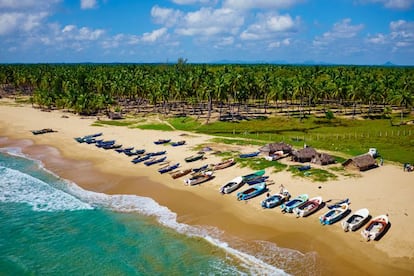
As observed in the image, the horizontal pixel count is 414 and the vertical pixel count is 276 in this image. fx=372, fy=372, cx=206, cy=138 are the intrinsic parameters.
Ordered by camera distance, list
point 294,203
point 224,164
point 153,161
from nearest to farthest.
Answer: point 294,203
point 224,164
point 153,161

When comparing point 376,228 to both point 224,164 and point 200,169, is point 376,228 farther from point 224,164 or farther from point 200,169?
point 200,169

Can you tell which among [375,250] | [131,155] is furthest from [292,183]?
[131,155]

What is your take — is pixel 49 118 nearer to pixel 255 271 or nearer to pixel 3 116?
pixel 3 116

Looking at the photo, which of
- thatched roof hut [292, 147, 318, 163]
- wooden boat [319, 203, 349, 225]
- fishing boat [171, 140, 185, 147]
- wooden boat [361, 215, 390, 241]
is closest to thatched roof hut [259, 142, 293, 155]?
thatched roof hut [292, 147, 318, 163]

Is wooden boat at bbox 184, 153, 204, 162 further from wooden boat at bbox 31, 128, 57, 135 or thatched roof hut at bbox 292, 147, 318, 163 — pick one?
wooden boat at bbox 31, 128, 57, 135

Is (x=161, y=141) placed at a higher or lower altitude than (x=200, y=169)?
higher

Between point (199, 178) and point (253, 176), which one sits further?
point (199, 178)

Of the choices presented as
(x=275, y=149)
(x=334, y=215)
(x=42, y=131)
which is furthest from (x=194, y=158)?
(x=42, y=131)
